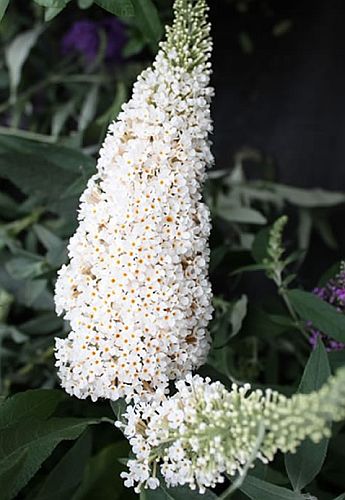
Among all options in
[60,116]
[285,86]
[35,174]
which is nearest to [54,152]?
[35,174]

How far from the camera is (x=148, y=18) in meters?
0.67

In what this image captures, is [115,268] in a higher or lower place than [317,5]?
lower

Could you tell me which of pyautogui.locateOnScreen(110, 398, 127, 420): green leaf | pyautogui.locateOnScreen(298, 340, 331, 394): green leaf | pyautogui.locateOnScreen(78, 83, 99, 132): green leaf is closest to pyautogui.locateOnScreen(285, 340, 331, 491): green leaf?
pyautogui.locateOnScreen(298, 340, 331, 394): green leaf

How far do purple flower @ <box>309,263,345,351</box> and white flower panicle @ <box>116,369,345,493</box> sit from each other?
0.60 feet

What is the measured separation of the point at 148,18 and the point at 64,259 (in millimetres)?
242

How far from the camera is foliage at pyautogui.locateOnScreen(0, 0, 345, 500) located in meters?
0.57

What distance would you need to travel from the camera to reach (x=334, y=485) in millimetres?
760

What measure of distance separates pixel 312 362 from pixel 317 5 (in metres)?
0.79

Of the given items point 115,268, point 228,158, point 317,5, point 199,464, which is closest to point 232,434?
point 199,464

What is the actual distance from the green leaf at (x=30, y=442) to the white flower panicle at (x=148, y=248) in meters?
0.03

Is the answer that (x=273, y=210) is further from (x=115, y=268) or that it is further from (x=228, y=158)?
(x=115, y=268)

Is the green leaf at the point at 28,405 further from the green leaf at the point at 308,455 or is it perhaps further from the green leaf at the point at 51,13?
the green leaf at the point at 51,13

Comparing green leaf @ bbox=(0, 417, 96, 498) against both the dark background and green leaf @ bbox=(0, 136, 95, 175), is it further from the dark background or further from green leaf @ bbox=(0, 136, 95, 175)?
the dark background

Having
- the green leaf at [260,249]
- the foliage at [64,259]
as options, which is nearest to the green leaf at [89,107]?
the foliage at [64,259]
